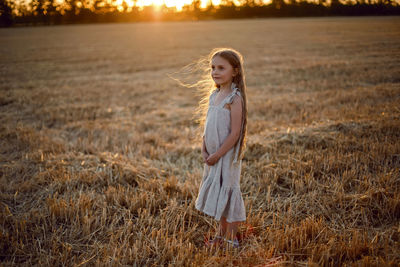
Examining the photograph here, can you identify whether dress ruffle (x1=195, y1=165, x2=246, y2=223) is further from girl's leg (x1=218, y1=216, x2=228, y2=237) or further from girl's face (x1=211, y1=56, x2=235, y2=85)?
girl's face (x1=211, y1=56, x2=235, y2=85)

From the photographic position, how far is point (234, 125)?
2100 millimetres

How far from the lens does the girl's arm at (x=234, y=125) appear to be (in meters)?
2.08

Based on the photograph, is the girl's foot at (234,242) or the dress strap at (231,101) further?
the girl's foot at (234,242)

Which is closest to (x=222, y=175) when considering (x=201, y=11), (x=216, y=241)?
(x=216, y=241)

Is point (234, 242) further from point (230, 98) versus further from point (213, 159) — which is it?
point (230, 98)

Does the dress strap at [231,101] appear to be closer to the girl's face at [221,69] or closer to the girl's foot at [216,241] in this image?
the girl's face at [221,69]

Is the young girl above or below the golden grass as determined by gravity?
above

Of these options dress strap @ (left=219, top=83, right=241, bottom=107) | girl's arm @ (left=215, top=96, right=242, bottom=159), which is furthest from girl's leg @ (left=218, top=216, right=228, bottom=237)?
dress strap @ (left=219, top=83, right=241, bottom=107)

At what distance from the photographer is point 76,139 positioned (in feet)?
17.1

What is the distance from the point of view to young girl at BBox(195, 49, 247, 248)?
2.11 metres

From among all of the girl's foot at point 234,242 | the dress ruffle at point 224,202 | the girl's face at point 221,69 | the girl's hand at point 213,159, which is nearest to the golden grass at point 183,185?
the girl's foot at point 234,242

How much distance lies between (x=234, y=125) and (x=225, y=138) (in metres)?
0.15

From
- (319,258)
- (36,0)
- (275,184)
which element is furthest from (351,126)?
(36,0)

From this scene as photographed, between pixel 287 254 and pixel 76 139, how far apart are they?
480 centimetres
